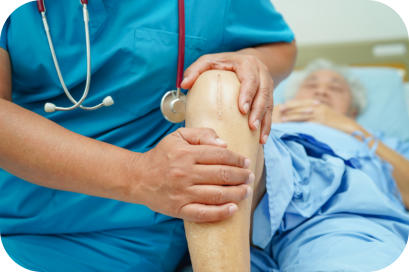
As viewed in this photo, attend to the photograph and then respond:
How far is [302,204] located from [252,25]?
0.43 metres

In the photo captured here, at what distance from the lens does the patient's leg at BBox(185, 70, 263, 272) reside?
619 millimetres

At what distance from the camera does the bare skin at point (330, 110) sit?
1.30m

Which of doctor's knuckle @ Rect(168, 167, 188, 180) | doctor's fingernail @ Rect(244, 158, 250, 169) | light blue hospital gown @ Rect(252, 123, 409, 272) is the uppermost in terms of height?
doctor's knuckle @ Rect(168, 167, 188, 180)

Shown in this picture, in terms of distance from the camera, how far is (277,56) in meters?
0.90

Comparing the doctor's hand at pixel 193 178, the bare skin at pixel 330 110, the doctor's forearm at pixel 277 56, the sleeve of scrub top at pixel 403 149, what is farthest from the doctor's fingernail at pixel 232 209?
the sleeve of scrub top at pixel 403 149

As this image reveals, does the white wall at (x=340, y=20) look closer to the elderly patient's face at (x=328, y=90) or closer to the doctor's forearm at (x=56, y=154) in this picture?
the elderly patient's face at (x=328, y=90)

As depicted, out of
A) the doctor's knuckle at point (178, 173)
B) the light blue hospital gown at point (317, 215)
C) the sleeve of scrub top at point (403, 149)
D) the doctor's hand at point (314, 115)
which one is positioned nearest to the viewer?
the doctor's knuckle at point (178, 173)

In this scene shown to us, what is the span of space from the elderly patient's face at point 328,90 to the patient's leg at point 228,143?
3.90 ft

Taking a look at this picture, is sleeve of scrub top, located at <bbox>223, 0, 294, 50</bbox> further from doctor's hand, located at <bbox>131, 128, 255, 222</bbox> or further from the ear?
the ear

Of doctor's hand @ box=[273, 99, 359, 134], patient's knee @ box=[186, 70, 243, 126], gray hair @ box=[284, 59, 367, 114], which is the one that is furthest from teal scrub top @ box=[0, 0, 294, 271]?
gray hair @ box=[284, 59, 367, 114]

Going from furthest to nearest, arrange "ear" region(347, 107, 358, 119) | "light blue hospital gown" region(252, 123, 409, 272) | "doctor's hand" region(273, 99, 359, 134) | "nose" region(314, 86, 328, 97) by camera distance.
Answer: "ear" region(347, 107, 358, 119), "nose" region(314, 86, 328, 97), "doctor's hand" region(273, 99, 359, 134), "light blue hospital gown" region(252, 123, 409, 272)

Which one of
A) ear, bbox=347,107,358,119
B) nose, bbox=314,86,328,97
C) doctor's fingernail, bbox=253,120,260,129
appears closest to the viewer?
A: doctor's fingernail, bbox=253,120,260,129

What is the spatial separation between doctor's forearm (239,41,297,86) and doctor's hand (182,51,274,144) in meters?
0.09

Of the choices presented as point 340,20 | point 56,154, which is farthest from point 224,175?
point 340,20
